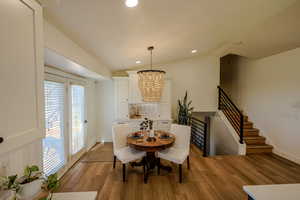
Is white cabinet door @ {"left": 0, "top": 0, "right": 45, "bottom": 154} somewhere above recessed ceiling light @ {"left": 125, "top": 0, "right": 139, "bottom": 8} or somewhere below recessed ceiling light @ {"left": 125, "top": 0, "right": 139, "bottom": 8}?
below

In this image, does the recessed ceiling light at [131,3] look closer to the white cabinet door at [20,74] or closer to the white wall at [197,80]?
the white cabinet door at [20,74]

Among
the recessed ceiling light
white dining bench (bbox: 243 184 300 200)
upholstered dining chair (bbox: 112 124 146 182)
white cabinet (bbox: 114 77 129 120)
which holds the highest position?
the recessed ceiling light

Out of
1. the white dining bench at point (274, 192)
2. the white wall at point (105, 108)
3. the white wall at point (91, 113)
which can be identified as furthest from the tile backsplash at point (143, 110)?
the white dining bench at point (274, 192)

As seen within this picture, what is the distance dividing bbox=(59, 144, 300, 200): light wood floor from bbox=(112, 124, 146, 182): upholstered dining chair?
0.34 m

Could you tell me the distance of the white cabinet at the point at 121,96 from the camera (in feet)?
14.1

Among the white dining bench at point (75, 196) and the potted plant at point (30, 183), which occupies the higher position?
the potted plant at point (30, 183)

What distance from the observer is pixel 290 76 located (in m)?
3.41

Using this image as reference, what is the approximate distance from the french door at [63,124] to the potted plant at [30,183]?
1794 mm

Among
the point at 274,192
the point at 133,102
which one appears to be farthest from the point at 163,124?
the point at 274,192

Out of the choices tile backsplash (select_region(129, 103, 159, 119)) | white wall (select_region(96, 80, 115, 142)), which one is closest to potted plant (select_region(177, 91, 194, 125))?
tile backsplash (select_region(129, 103, 159, 119))

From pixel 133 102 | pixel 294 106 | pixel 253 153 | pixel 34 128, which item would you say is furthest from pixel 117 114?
pixel 294 106

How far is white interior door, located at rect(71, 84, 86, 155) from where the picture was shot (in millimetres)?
3254

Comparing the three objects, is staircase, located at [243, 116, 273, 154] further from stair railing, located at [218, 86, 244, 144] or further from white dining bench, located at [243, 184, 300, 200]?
white dining bench, located at [243, 184, 300, 200]

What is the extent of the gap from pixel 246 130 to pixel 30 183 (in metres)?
5.22
